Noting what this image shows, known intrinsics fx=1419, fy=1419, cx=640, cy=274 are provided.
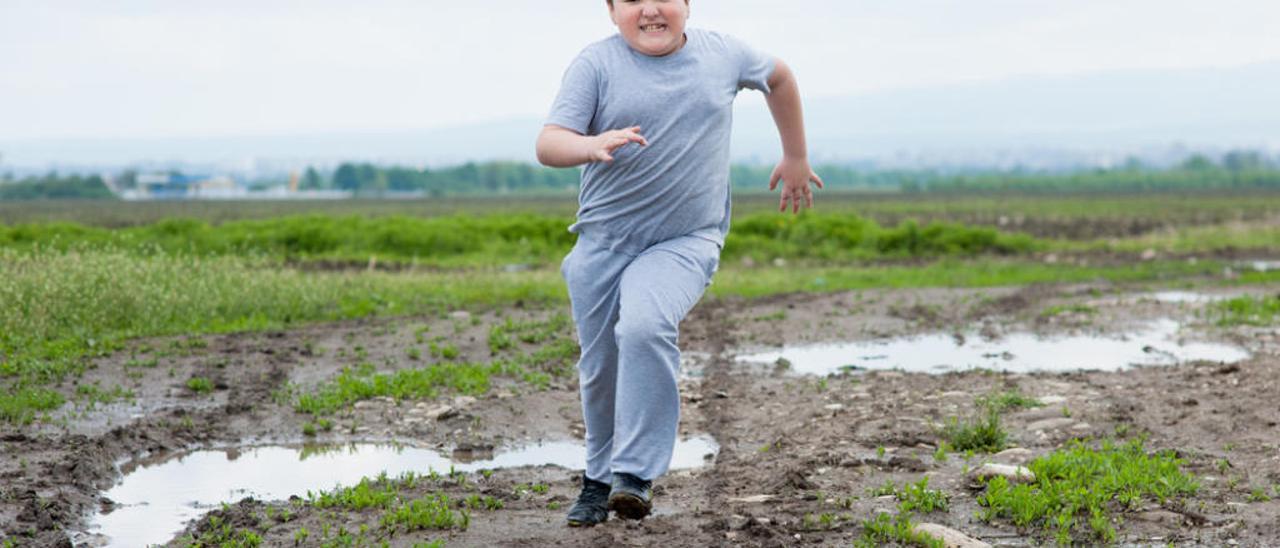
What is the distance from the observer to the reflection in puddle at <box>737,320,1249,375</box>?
1166 cm

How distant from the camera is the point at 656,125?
5363 millimetres

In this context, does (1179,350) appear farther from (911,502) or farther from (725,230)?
(725,230)

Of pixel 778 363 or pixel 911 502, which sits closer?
pixel 911 502

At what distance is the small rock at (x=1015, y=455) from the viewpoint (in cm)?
711

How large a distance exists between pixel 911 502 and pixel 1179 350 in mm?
7335

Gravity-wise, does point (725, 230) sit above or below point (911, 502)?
above

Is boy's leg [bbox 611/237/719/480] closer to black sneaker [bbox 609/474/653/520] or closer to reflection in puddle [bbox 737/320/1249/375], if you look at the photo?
black sneaker [bbox 609/474/653/520]

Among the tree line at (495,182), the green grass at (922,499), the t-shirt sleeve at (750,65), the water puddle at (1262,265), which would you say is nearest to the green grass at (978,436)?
the green grass at (922,499)

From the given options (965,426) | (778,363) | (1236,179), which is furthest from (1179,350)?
(1236,179)

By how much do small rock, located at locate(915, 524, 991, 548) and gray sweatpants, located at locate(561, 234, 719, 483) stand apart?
3.51ft

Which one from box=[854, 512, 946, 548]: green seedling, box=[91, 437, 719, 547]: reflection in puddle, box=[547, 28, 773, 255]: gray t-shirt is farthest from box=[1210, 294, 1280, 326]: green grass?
box=[547, 28, 773, 255]: gray t-shirt

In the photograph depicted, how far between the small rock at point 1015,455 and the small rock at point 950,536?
5.05ft

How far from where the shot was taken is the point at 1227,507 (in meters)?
6.08

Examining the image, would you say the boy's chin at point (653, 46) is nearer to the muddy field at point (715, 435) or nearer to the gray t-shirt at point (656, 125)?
the gray t-shirt at point (656, 125)
